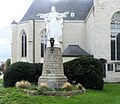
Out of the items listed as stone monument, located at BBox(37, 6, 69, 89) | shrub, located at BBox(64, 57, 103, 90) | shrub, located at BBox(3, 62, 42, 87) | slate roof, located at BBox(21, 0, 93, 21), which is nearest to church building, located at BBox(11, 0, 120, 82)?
slate roof, located at BBox(21, 0, 93, 21)

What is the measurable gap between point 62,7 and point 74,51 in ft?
33.3

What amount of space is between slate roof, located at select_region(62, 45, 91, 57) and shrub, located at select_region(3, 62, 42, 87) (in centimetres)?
1495

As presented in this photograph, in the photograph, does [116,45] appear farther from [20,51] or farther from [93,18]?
[20,51]

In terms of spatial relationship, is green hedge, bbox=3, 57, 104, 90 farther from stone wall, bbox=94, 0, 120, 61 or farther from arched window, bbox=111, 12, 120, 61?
arched window, bbox=111, 12, 120, 61

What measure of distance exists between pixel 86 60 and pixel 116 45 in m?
16.2

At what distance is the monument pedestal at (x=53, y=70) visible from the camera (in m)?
22.9

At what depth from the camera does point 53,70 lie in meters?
23.3

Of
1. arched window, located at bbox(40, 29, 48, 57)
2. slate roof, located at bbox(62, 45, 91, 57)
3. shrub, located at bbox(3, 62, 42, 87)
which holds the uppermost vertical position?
arched window, located at bbox(40, 29, 48, 57)

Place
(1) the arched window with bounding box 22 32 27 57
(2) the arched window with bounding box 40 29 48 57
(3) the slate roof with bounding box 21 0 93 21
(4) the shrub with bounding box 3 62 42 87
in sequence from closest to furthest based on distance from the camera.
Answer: (4) the shrub with bounding box 3 62 42 87 → (2) the arched window with bounding box 40 29 48 57 → (3) the slate roof with bounding box 21 0 93 21 → (1) the arched window with bounding box 22 32 27 57

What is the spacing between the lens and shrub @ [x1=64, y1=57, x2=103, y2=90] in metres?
25.6

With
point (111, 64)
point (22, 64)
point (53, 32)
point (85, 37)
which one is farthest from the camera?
point (85, 37)

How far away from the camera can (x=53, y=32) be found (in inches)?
992

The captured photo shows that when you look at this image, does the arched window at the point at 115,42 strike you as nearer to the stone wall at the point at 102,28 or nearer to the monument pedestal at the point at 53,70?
the stone wall at the point at 102,28

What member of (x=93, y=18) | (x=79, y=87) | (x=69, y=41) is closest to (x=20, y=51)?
(x=69, y=41)
